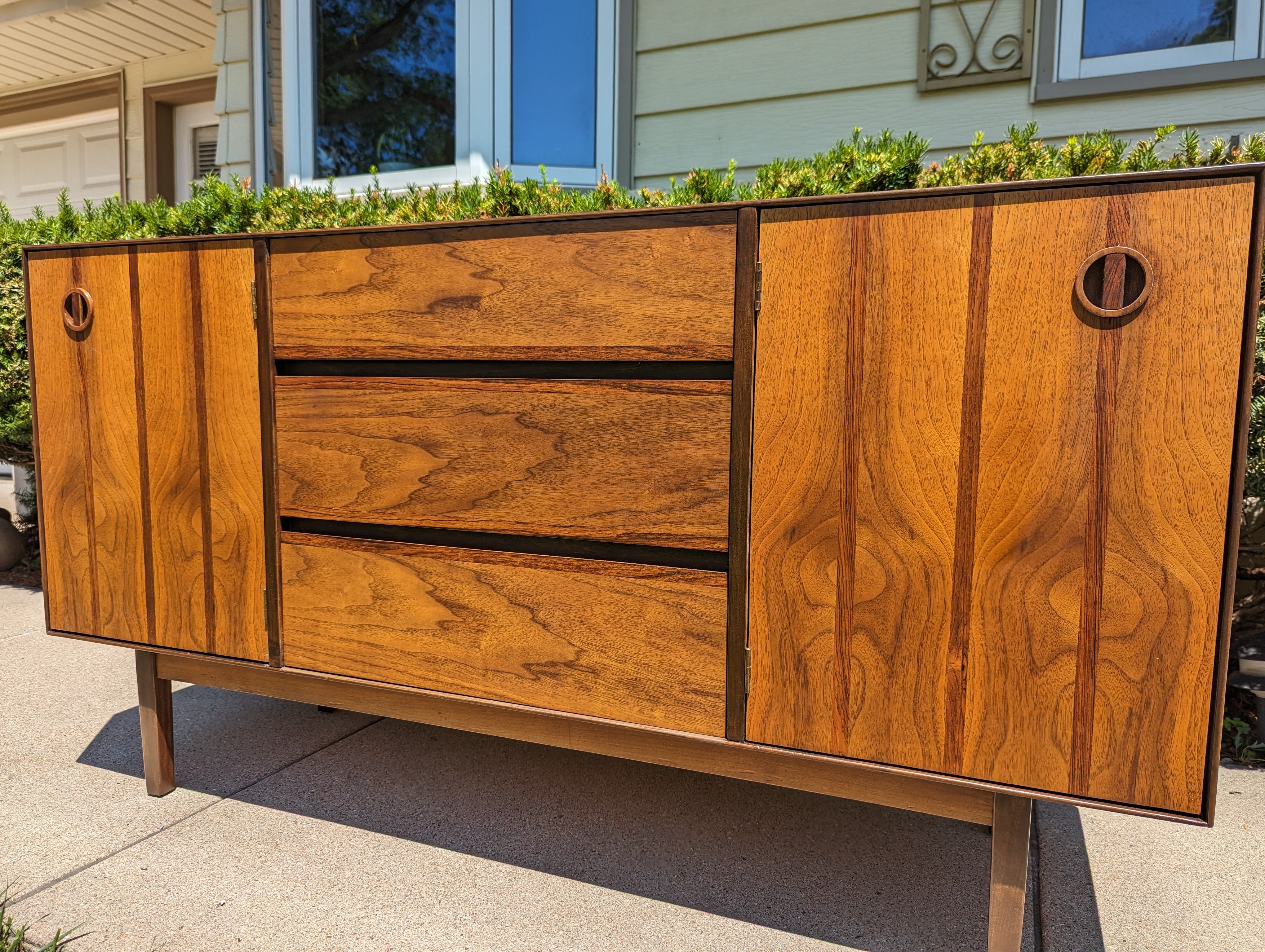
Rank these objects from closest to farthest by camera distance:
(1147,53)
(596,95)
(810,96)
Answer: (1147,53)
(810,96)
(596,95)

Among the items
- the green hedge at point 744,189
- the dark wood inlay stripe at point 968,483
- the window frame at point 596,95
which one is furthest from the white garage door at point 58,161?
the dark wood inlay stripe at point 968,483

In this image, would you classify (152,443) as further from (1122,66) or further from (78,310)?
(1122,66)

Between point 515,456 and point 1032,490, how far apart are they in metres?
0.80

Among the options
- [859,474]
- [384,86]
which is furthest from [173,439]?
[384,86]

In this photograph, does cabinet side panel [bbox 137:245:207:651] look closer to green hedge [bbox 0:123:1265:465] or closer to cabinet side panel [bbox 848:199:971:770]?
green hedge [bbox 0:123:1265:465]

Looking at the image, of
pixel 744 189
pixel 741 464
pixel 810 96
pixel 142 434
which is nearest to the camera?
pixel 741 464

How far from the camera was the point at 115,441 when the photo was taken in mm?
1716

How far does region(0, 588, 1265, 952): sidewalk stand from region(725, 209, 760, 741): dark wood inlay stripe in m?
0.47

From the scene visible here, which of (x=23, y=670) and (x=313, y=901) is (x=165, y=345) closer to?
(x=313, y=901)

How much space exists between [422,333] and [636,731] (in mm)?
784

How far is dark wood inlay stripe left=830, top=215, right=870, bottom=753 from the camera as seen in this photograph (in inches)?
45.7

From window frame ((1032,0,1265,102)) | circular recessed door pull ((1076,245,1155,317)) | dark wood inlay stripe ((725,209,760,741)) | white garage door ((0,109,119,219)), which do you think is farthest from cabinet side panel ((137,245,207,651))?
white garage door ((0,109,119,219))

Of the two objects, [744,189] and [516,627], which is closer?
[516,627]

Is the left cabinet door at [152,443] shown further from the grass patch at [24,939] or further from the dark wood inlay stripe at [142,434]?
the grass patch at [24,939]
